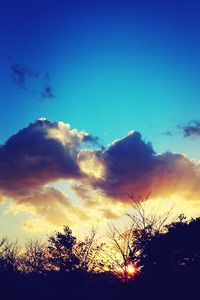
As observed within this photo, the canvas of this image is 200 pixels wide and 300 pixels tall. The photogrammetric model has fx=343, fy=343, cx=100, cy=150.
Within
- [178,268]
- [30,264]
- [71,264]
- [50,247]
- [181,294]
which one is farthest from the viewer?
[30,264]

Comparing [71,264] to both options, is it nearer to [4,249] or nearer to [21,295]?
[21,295]

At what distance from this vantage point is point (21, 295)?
46.1 m

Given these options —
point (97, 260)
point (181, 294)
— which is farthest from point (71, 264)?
point (181, 294)

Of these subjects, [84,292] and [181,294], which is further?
[84,292]

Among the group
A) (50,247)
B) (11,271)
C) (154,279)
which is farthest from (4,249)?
(154,279)

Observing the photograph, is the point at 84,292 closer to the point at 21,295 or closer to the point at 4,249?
the point at 21,295

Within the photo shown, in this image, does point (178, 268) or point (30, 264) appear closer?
point (178, 268)

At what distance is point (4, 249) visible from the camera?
63594 mm

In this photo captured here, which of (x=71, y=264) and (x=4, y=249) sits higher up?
(x=4, y=249)

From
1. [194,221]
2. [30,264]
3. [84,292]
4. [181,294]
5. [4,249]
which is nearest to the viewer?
[181,294]

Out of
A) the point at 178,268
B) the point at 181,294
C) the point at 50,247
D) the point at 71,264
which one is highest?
the point at 50,247

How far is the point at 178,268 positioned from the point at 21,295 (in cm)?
2173

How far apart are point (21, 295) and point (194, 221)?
25.0 m

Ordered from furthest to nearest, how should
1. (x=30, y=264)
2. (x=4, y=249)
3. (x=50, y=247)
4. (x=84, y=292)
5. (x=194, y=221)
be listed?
1. (x=30, y=264)
2. (x=4, y=249)
3. (x=50, y=247)
4. (x=84, y=292)
5. (x=194, y=221)
